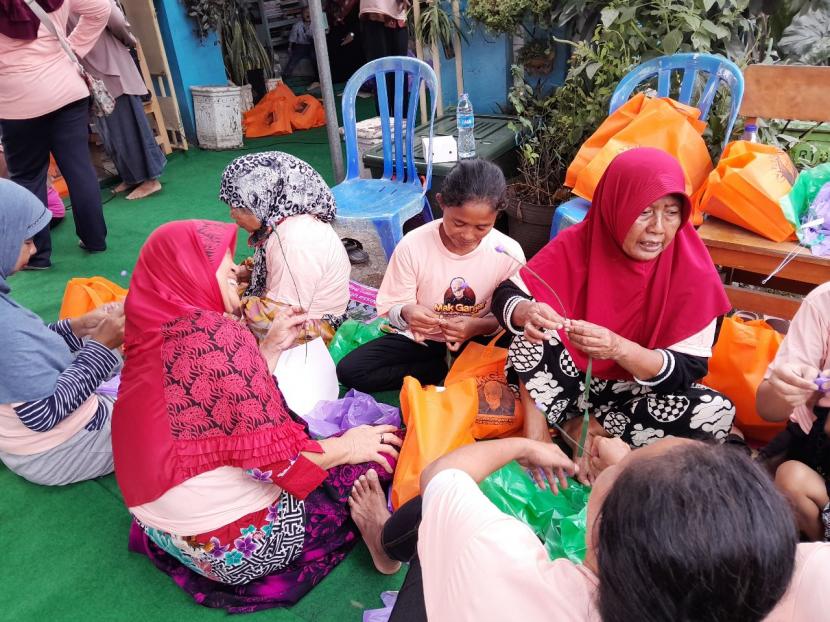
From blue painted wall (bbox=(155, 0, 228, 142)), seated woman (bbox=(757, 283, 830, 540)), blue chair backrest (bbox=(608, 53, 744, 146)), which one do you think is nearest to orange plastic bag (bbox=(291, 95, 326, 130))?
A: blue painted wall (bbox=(155, 0, 228, 142))

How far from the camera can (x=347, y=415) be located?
248cm

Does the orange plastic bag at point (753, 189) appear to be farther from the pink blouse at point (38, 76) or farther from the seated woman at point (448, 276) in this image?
the pink blouse at point (38, 76)

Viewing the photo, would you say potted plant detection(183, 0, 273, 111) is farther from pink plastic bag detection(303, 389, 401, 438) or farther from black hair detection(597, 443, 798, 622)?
black hair detection(597, 443, 798, 622)

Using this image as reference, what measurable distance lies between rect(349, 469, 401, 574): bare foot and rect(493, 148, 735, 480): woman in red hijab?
0.63m

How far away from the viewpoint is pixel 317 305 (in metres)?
2.78

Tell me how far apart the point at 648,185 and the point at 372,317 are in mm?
1774

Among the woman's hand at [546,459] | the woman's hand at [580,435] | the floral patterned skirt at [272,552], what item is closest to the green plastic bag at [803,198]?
the woman's hand at [580,435]

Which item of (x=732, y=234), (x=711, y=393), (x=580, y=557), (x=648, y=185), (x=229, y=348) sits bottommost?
(x=580, y=557)

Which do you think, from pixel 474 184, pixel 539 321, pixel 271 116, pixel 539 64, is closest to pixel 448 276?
pixel 474 184

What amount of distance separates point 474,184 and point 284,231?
2.92 feet

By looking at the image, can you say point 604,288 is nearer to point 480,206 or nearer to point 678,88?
point 480,206

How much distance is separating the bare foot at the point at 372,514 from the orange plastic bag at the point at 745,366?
136cm

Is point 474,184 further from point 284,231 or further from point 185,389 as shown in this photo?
point 185,389

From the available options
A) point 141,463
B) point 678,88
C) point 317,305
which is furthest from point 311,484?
point 678,88
